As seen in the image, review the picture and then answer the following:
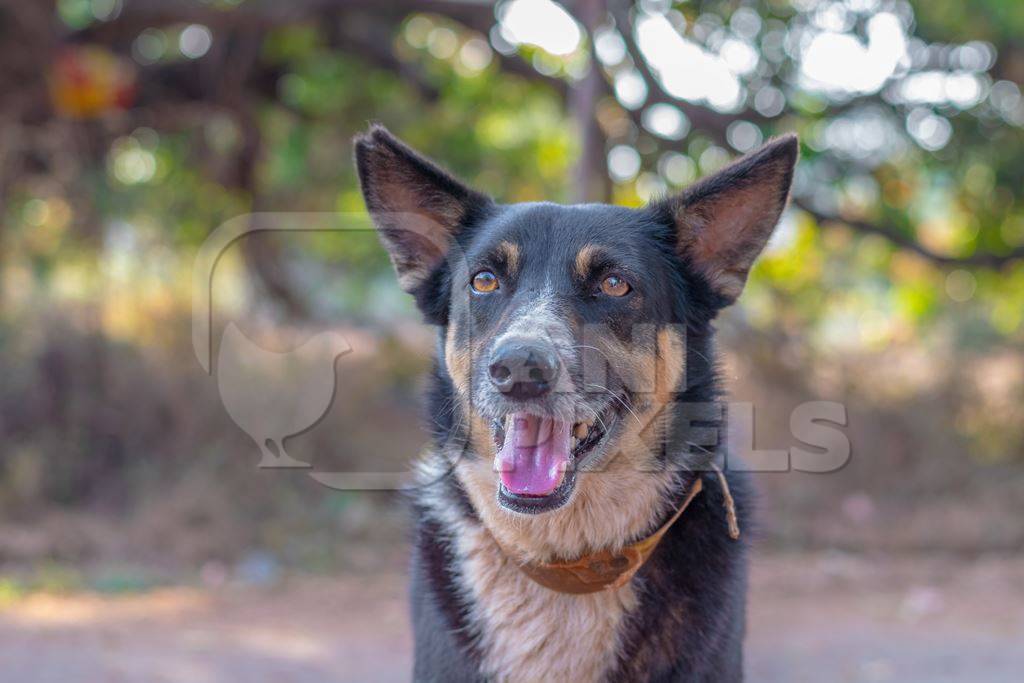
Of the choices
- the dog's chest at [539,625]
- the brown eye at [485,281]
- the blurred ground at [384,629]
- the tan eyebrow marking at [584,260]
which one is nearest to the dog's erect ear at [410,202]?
the brown eye at [485,281]

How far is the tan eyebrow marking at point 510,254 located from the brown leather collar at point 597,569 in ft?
2.86

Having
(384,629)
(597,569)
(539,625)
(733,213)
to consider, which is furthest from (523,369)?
(384,629)

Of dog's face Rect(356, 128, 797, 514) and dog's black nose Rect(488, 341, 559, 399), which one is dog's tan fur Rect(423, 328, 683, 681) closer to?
dog's face Rect(356, 128, 797, 514)

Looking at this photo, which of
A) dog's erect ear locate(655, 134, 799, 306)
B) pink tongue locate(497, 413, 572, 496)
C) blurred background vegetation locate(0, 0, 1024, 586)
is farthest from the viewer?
blurred background vegetation locate(0, 0, 1024, 586)

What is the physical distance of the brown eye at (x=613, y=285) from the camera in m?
3.09

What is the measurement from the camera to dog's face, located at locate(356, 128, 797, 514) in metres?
2.84

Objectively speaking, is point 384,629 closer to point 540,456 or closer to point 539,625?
point 539,625

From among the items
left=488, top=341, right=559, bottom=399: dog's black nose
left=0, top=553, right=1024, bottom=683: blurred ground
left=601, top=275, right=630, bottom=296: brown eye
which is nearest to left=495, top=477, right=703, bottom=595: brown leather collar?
left=488, top=341, right=559, bottom=399: dog's black nose

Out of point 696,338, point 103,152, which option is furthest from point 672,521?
point 103,152

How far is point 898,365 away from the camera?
884 centimetres

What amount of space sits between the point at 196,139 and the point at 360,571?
559 centimetres

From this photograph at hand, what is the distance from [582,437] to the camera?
296cm

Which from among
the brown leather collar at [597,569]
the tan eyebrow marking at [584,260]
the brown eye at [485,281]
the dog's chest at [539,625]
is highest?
the tan eyebrow marking at [584,260]

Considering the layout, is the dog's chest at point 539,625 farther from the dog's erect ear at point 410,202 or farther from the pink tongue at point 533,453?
the dog's erect ear at point 410,202
